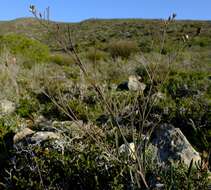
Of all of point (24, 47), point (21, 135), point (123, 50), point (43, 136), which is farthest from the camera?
point (123, 50)

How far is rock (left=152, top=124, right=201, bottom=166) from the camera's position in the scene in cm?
538

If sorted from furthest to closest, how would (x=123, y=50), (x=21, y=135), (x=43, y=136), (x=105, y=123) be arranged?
(x=123, y=50), (x=21, y=135), (x=105, y=123), (x=43, y=136)

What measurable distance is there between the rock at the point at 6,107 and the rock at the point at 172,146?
3.33 m

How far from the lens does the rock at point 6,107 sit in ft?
28.2

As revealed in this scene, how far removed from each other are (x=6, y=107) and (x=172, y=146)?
427 cm

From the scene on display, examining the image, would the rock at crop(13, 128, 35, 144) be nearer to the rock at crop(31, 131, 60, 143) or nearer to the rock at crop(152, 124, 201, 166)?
the rock at crop(31, 131, 60, 143)

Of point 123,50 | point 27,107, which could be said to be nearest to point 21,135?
point 27,107

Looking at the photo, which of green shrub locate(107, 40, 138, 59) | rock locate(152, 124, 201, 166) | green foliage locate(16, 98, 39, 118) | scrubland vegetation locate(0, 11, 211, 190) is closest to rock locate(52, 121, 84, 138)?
scrubland vegetation locate(0, 11, 211, 190)

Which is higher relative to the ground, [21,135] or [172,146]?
[172,146]

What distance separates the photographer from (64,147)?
5520 mm

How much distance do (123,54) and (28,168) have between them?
60.3 feet

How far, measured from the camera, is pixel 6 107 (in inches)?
356

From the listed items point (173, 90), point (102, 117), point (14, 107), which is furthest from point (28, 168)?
point (173, 90)

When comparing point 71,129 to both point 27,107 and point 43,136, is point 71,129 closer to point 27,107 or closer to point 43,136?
point 43,136
